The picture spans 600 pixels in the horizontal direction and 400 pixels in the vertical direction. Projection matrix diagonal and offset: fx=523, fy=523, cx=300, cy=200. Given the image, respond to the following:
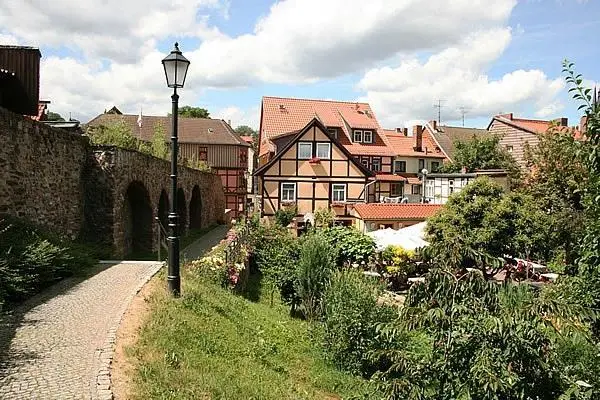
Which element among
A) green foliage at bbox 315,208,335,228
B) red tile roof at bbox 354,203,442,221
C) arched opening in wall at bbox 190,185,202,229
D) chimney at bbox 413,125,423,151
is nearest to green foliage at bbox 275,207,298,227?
green foliage at bbox 315,208,335,228

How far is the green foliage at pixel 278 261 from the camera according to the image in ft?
43.9

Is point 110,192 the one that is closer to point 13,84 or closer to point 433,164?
point 13,84

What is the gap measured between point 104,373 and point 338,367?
481cm

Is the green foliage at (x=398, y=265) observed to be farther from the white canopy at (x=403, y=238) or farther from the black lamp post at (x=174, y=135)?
the black lamp post at (x=174, y=135)

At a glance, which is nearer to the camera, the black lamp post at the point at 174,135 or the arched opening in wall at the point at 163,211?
the black lamp post at the point at 174,135

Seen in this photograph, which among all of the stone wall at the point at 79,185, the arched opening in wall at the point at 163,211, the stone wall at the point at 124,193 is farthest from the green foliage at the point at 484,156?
the stone wall at the point at 79,185

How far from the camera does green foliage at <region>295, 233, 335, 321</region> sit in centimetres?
1220

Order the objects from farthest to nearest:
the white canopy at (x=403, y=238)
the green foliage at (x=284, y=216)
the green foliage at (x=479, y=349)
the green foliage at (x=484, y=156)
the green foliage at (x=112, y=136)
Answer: the green foliage at (x=484, y=156), the green foliage at (x=284, y=216), the white canopy at (x=403, y=238), the green foliage at (x=112, y=136), the green foliage at (x=479, y=349)

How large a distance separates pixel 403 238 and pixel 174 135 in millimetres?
11184

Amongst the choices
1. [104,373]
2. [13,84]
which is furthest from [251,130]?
[104,373]

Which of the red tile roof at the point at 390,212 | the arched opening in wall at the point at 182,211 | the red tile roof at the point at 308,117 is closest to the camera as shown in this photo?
the arched opening in wall at the point at 182,211

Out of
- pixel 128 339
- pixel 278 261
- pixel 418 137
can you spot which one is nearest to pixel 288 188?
pixel 278 261

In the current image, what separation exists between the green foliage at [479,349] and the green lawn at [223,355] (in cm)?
215

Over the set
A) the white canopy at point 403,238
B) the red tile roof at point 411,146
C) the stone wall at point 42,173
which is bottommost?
the white canopy at point 403,238
